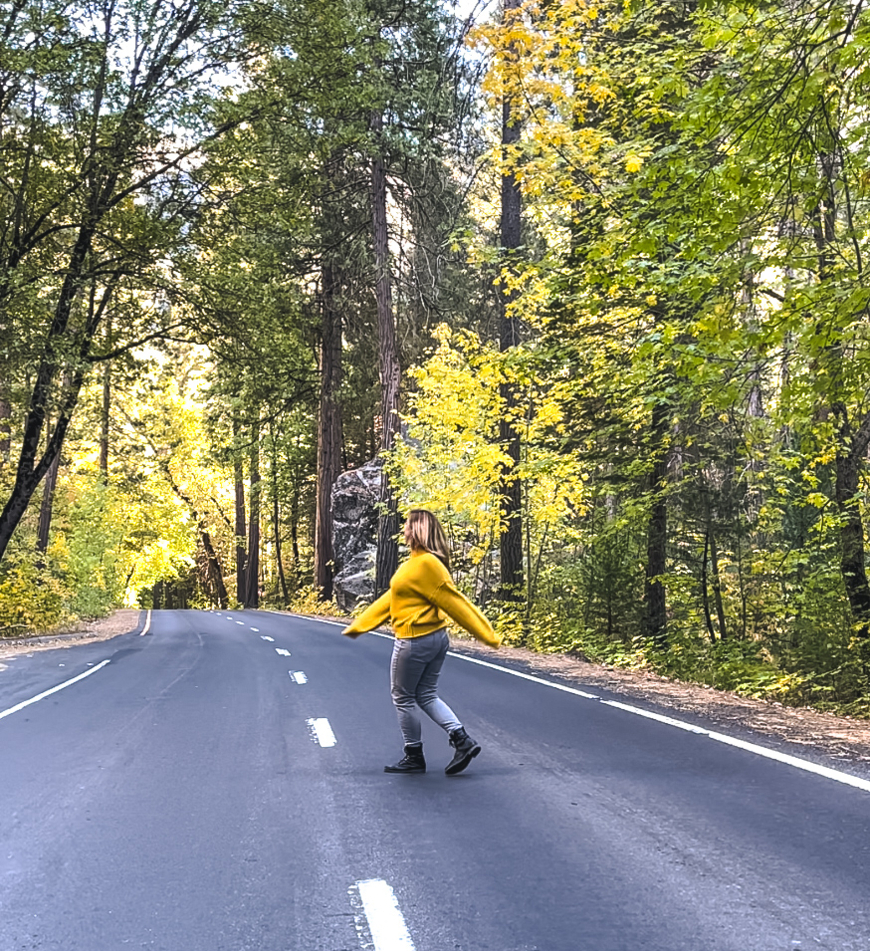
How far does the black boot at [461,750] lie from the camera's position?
6.44 metres

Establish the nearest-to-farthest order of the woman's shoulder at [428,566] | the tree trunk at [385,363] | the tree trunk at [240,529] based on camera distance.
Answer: the woman's shoulder at [428,566], the tree trunk at [385,363], the tree trunk at [240,529]

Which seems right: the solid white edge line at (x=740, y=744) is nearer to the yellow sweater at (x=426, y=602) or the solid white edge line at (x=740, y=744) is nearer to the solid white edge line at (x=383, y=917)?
the yellow sweater at (x=426, y=602)

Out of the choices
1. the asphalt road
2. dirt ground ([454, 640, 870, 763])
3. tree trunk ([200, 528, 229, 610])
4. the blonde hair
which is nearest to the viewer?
the asphalt road

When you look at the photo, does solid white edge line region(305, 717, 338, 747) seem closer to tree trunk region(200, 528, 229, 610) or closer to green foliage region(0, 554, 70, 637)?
green foliage region(0, 554, 70, 637)

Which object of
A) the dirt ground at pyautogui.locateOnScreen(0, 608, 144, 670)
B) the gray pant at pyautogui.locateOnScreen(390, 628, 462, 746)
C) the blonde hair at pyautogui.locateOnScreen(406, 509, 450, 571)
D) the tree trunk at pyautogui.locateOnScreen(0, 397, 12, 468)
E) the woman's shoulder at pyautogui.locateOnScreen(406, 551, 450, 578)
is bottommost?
the dirt ground at pyautogui.locateOnScreen(0, 608, 144, 670)

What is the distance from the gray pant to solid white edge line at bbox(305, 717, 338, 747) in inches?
56.2

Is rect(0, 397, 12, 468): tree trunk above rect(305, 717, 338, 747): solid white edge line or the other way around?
above

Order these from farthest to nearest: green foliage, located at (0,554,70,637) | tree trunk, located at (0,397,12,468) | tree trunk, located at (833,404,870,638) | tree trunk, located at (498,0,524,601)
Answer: tree trunk, located at (0,397,12,468) → green foliage, located at (0,554,70,637) → tree trunk, located at (498,0,524,601) → tree trunk, located at (833,404,870,638)

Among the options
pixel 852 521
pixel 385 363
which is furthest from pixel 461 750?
pixel 385 363

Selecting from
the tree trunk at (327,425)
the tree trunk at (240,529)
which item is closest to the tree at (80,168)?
the tree trunk at (327,425)

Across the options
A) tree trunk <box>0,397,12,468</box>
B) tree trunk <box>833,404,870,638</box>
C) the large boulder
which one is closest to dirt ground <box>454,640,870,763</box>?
tree trunk <box>833,404,870,638</box>

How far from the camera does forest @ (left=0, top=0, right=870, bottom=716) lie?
26.3 ft

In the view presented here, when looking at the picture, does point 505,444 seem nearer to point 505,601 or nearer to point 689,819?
point 505,601

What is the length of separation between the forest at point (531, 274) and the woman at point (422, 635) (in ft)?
10.5
